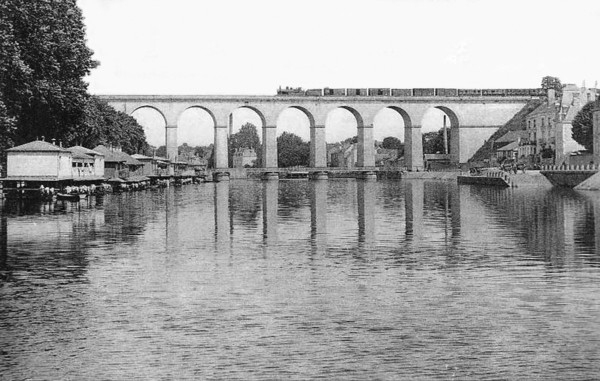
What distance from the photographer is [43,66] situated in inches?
1741

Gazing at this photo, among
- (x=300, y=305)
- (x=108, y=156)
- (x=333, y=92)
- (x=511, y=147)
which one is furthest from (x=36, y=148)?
(x=511, y=147)

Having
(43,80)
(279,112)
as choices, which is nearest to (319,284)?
(43,80)

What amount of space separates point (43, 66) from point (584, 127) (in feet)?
182

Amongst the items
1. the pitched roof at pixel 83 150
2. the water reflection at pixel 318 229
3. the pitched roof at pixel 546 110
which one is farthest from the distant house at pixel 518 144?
the water reflection at pixel 318 229

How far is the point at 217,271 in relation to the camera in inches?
612

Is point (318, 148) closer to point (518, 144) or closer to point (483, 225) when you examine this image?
point (518, 144)

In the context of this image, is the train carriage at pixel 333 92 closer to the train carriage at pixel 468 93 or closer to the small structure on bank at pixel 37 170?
the train carriage at pixel 468 93

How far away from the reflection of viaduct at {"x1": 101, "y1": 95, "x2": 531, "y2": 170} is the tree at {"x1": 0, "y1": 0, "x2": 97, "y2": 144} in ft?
203

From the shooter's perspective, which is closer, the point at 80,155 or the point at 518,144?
the point at 80,155

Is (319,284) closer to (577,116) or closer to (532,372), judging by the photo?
(532,372)

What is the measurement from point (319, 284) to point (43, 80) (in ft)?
112

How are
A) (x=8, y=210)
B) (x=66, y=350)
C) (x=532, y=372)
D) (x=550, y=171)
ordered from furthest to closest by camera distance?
1. (x=550, y=171)
2. (x=8, y=210)
3. (x=66, y=350)
4. (x=532, y=372)

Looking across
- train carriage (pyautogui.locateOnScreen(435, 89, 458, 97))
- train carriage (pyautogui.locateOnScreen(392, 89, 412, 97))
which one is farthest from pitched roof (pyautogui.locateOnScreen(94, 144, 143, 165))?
train carriage (pyautogui.locateOnScreen(435, 89, 458, 97))

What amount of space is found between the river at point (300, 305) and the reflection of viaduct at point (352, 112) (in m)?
92.3
